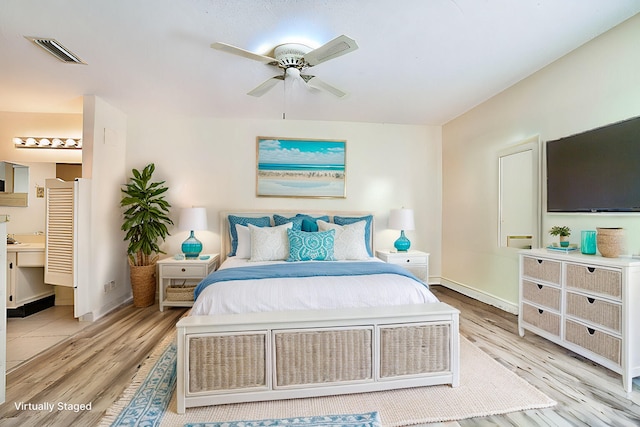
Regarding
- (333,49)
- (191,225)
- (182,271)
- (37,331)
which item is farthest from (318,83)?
(37,331)

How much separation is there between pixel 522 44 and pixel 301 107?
2355 millimetres

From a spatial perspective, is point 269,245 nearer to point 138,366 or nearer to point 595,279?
point 138,366

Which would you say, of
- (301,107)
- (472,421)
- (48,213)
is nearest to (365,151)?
(301,107)

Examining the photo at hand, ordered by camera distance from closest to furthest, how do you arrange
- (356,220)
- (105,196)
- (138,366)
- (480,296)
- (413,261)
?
1. (138,366)
2. (105,196)
3. (480,296)
4. (413,261)
5. (356,220)

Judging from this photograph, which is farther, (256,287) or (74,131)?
(74,131)

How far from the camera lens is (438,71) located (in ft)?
9.15

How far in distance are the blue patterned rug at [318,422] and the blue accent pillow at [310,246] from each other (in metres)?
1.61

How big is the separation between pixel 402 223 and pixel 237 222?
2.21m

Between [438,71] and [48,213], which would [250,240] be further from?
[438,71]

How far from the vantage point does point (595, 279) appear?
2.08 meters

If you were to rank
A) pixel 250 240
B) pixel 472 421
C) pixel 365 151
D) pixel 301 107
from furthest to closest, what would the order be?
pixel 365 151 → pixel 301 107 → pixel 250 240 → pixel 472 421

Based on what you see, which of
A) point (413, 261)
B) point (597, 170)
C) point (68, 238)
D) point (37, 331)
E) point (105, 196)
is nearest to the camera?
point (597, 170)

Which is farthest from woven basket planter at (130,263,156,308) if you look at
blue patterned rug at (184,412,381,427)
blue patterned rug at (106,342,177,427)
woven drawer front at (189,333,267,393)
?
blue patterned rug at (184,412,381,427)

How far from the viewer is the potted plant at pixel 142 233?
3576 millimetres
